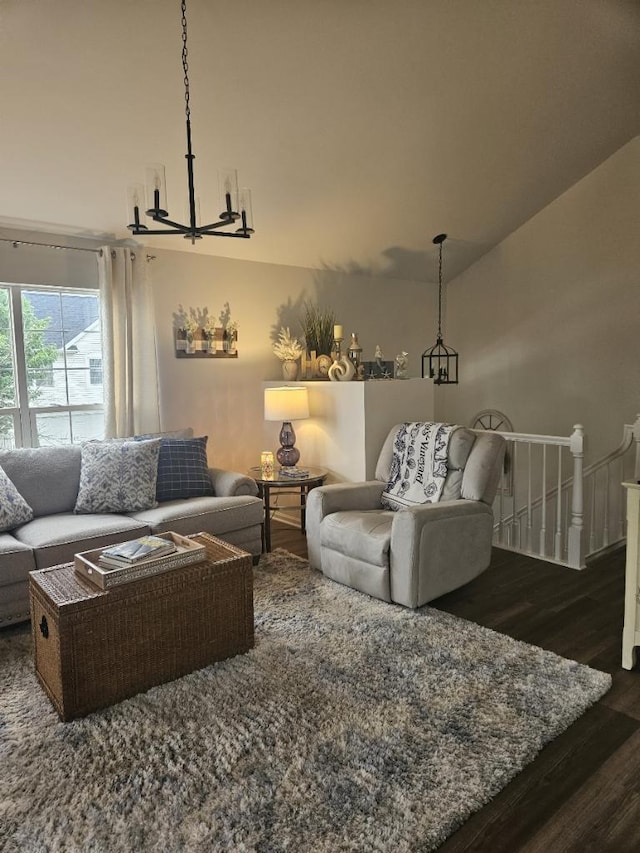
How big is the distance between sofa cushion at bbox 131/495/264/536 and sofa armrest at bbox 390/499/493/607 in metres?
1.10

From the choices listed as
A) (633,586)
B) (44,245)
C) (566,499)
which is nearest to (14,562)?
(44,245)

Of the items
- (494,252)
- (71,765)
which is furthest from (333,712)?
(494,252)

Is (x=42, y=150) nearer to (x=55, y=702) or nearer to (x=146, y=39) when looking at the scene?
(x=146, y=39)

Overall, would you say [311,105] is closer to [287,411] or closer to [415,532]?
[287,411]

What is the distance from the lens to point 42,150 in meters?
3.27

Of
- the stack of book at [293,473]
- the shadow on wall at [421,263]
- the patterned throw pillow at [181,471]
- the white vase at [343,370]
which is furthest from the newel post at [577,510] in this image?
the shadow on wall at [421,263]

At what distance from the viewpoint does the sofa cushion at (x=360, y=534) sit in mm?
3150

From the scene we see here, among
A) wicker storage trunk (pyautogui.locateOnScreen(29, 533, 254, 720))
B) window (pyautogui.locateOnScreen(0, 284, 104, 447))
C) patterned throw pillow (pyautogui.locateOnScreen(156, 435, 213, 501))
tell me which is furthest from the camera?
window (pyautogui.locateOnScreen(0, 284, 104, 447))

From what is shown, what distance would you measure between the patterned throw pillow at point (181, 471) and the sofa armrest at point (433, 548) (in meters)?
1.51

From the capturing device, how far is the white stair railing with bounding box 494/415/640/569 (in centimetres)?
378

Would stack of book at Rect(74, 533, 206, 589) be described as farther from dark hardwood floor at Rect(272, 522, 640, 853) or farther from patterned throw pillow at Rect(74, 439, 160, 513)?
dark hardwood floor at Rect(272, 522, 640, 853)

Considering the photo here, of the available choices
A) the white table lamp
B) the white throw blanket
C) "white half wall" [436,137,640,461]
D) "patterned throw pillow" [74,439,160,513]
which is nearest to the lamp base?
the white table lamp

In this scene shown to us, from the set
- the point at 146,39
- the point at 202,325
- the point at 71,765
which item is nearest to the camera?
the point at 71,765

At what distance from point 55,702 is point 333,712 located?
1097 millimetres
